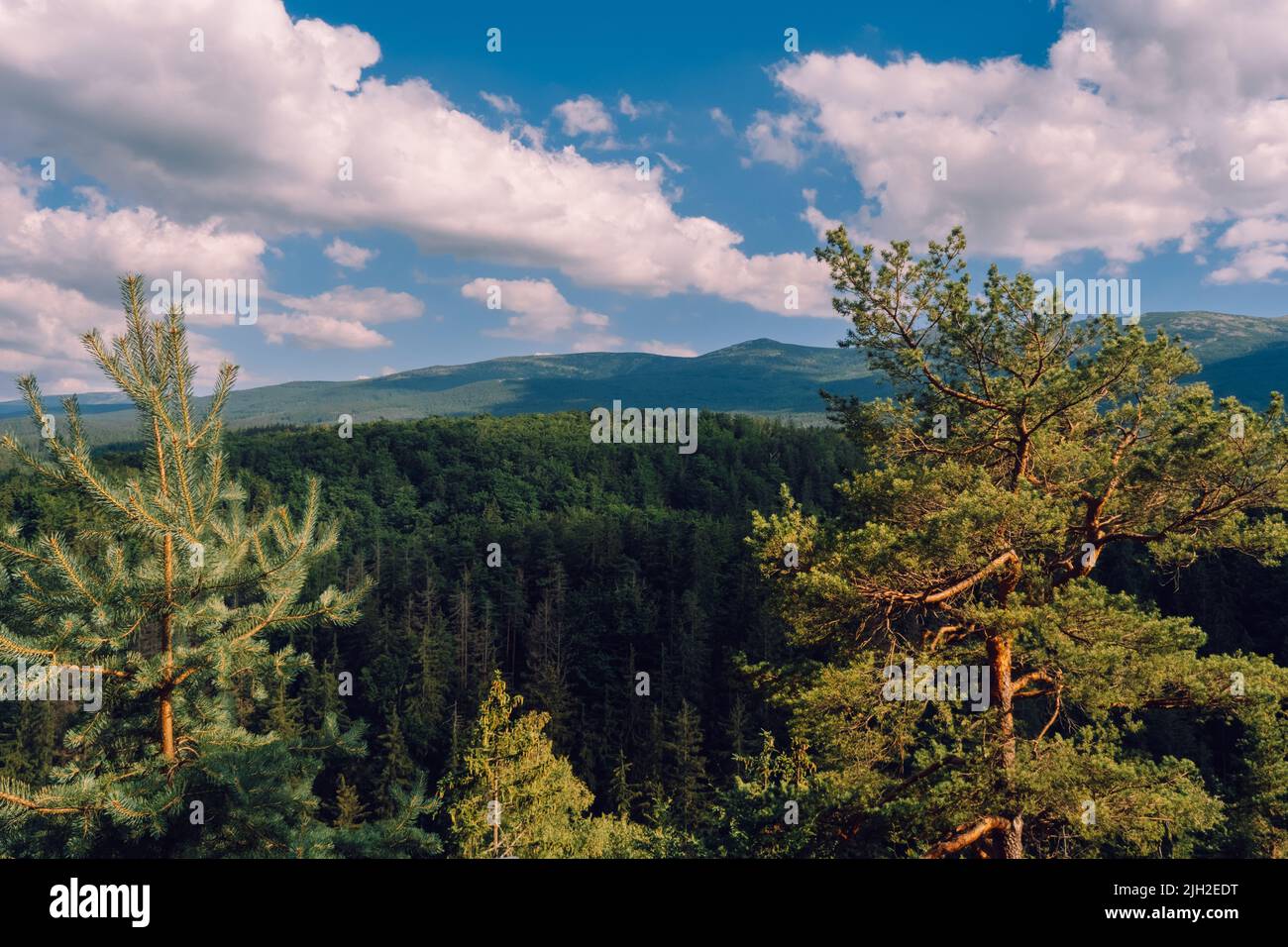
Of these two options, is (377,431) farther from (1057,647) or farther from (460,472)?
(1057,647)

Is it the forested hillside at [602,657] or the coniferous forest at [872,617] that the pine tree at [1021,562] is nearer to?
the coniferous forest at [872,617]

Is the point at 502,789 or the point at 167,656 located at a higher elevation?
the point at 167,656

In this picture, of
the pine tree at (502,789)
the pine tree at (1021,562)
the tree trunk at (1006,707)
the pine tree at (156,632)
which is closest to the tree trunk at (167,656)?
the pine tree at (156,632)

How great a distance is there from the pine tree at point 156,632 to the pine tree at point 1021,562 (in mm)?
6549

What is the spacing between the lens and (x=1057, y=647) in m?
9.47

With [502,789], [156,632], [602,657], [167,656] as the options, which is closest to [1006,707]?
[167,656]

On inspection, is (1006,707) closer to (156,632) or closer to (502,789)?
(156,632)

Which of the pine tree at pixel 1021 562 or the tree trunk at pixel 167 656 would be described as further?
the pine tree at pixel 1021 562

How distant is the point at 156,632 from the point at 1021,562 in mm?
10772

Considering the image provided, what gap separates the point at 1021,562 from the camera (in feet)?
33.7

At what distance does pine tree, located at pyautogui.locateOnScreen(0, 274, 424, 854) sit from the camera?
5766mm

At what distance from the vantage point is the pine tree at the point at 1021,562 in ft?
29.9

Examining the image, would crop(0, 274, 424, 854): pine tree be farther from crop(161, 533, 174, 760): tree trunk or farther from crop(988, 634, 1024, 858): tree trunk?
crop(988, 634, 1024, 858): tree trunk

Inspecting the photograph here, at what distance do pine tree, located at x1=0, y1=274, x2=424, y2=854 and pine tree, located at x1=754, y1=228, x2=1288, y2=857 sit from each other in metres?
6.55
